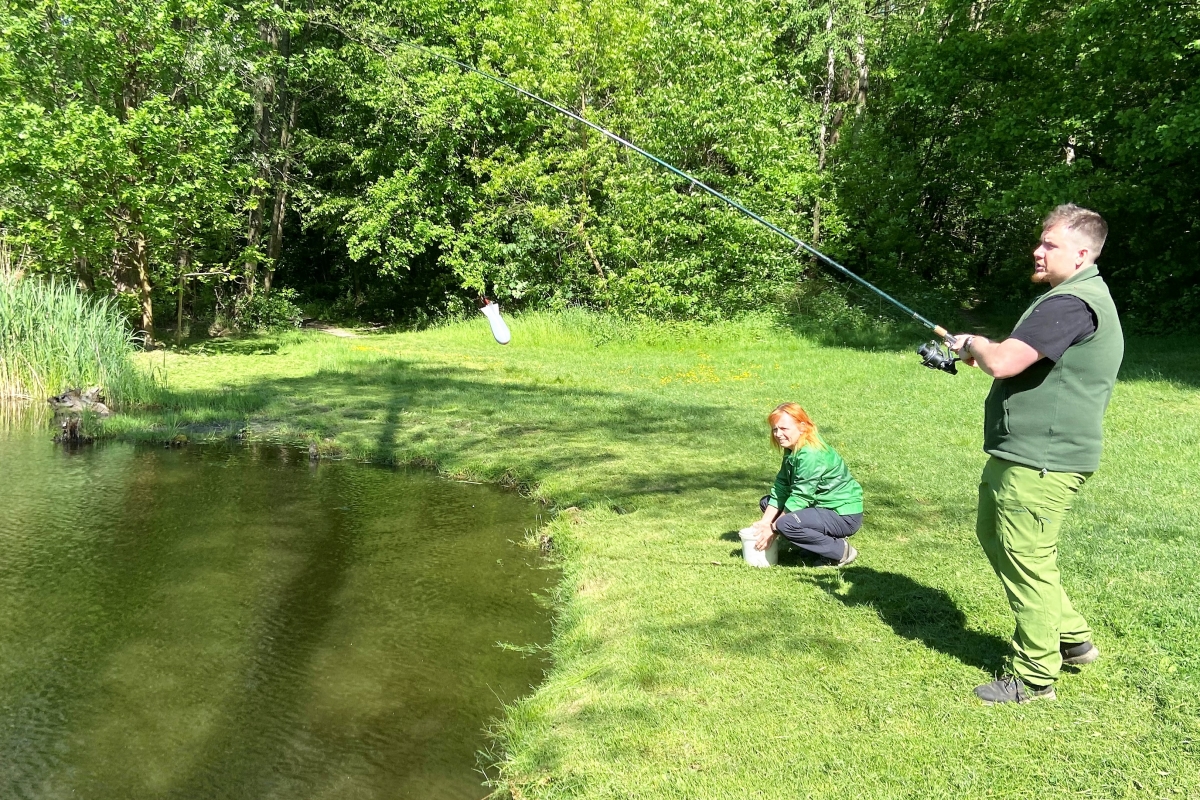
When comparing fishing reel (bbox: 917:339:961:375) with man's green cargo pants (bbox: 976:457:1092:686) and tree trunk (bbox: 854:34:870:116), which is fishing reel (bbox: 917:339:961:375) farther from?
tree trunk (bbox: 854:34:870:116)

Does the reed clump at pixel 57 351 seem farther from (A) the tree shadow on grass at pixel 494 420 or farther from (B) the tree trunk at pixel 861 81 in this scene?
(B) the tree trunk at pixel 861 81

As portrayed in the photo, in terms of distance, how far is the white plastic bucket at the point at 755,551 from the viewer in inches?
210

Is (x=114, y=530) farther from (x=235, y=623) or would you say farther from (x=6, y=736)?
(x=6, y=736)

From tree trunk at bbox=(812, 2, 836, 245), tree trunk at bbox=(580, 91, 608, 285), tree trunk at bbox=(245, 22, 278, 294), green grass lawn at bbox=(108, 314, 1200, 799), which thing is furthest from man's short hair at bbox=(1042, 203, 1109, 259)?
tree trunk at bbox=(812, 2, 836, 245)

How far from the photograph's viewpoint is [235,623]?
16.3 ft

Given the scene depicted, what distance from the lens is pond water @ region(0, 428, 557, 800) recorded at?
3639mm

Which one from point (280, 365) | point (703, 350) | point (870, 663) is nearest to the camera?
point (870, 663)

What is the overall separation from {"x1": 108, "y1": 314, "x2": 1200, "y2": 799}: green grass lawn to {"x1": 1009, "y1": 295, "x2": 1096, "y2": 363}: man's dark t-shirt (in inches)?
57.5

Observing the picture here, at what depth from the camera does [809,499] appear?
528cm

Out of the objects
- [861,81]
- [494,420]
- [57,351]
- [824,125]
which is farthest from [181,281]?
[861,81]

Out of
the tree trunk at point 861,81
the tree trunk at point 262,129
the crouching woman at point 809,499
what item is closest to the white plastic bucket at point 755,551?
the crouching woman at point 809,499

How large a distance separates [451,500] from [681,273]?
42.4 feet

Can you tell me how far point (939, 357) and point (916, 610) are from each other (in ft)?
4.79

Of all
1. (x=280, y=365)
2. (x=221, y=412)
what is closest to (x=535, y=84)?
(x=280, y=365)
